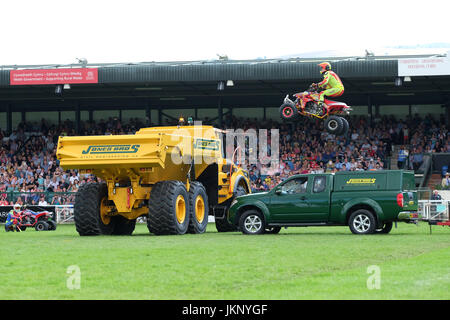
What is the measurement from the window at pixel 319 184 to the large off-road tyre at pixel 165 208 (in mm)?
3903

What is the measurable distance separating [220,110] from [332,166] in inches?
320

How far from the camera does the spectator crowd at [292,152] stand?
128ft

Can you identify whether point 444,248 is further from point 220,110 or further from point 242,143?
point 220,110

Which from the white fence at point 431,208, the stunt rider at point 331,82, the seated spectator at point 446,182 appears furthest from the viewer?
the seated spectator at point 446,182

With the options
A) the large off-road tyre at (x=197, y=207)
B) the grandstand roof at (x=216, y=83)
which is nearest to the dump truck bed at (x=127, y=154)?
the large off-road tyre at (x=197, y=207)

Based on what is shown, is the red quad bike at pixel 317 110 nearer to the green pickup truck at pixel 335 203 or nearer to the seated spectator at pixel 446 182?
the green pickup truck at pixel 335 203

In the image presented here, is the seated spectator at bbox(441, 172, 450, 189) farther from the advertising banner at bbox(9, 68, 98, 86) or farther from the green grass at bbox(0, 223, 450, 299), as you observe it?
the advertising banner at bbox(9, 68, 98, 86)

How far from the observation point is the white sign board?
37781 millimetres

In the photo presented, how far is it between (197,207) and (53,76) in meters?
19.2

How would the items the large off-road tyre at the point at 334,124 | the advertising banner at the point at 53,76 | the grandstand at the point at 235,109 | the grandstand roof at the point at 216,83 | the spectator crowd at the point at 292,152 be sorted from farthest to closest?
the advertising banner at the point at 53,76 → the grandstand roof at the point at 216,83 → the grandstand at the point at 235,109 → the spectator crowd at the point at 292,152 → the large off-road tyre at the point at 334,124

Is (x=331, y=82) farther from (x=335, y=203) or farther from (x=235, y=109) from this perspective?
(x=235, y=109)

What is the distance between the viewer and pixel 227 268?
44.1 ft

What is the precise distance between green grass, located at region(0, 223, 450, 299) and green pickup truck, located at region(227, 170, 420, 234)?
260cm

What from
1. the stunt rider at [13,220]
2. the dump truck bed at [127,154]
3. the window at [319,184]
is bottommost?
the stunt rider at [13,220]
